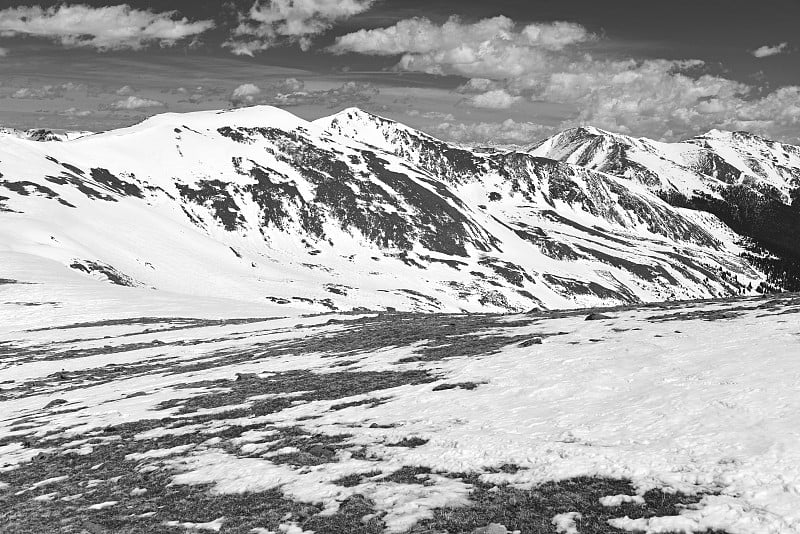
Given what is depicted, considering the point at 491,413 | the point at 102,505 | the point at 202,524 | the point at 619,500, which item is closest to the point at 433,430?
the point at 491,413

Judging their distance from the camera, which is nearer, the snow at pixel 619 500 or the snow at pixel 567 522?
the snow at pixel 567 522

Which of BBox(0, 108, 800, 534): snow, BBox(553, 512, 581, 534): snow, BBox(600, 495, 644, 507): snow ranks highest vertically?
BBox(553, 512, 581, 534): snow

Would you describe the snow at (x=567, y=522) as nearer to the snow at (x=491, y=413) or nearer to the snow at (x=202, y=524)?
the snow at (x=491, y=413)

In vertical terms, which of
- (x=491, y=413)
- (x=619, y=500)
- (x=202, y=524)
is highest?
(x=619, y=500)

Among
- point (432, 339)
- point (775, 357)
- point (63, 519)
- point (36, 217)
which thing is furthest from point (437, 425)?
point (36, 217)

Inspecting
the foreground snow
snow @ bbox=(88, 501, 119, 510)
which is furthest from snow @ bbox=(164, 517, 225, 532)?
snow @ bbox=(88, 501, 119, 510)

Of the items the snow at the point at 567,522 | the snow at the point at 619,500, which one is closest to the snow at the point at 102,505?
the snow at the point at 567,522

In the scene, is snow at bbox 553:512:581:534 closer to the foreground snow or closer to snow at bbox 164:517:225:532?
the foreground snow

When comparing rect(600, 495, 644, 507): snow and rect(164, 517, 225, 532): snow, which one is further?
rect(164, 517, 225, 532): snow

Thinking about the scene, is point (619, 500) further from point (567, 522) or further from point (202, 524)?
point (202, 524)
